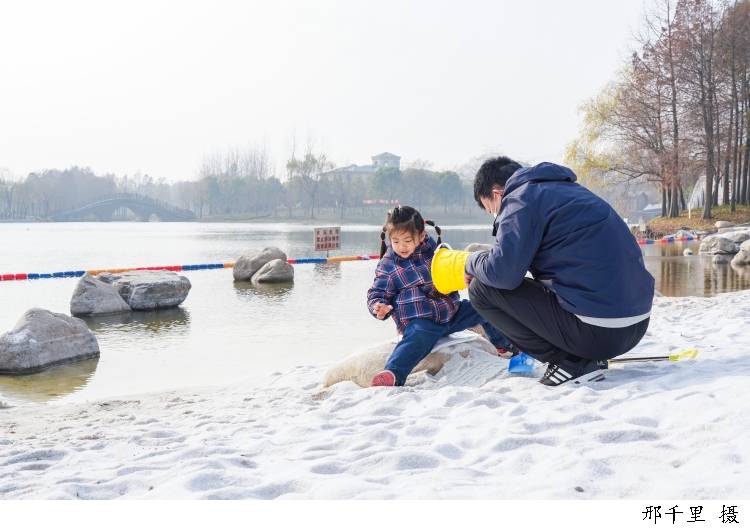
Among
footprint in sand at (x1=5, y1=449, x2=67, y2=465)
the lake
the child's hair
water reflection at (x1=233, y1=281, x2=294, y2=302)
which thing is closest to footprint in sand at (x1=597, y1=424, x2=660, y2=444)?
the child's hair

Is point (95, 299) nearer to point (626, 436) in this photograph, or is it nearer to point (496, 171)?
point (496, 171)

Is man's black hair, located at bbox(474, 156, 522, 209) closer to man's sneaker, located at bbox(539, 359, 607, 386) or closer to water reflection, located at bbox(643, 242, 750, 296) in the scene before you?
man's sneaker, located at bbox(539, 359, 607, 386)

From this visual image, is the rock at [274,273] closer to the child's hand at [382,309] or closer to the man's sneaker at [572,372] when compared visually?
the child's hand at [382,309]

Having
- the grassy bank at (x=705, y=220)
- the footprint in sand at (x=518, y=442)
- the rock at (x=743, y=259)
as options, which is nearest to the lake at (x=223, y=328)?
the rock at (x=743, y=259)

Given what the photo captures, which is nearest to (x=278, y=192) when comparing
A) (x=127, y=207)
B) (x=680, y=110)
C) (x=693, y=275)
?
(x=127, y=207)

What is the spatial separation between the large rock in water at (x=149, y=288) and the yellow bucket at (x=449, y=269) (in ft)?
22.0

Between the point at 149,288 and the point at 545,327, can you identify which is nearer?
the point at 545,327

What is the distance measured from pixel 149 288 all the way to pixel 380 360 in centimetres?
628

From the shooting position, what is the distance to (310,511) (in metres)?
2.17

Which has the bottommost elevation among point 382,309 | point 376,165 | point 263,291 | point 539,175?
point 263,291

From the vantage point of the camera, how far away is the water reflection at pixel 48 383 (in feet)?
17.4

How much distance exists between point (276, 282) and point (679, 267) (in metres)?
7.44

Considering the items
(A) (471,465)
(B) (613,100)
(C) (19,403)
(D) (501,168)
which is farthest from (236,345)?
(B) (613,100)

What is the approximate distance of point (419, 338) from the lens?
4.18 meters
